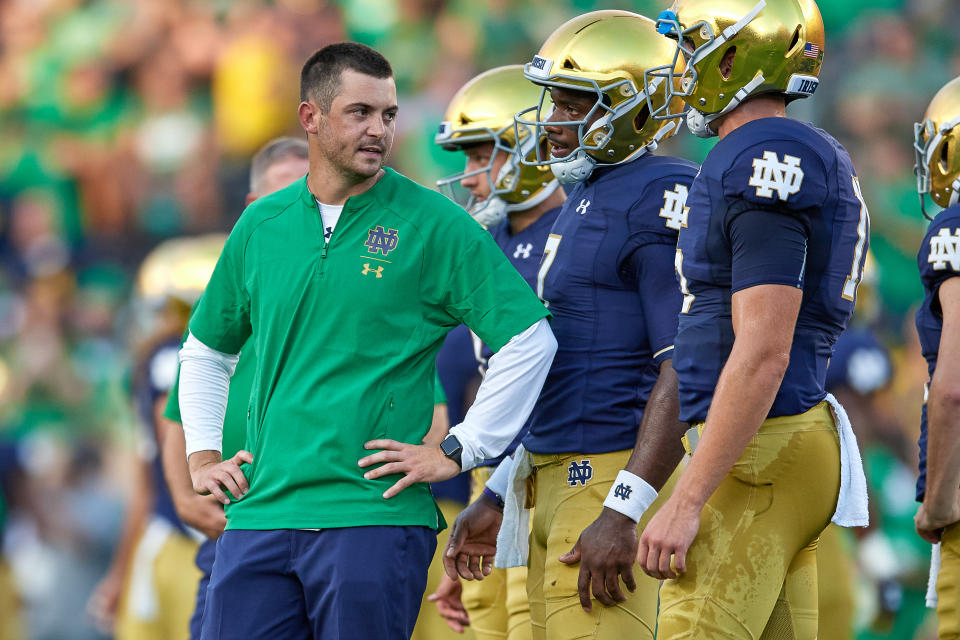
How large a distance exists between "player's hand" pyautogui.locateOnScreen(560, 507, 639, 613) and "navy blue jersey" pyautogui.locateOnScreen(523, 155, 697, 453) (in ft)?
0.97

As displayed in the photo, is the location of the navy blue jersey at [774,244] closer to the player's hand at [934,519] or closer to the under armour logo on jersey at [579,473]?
the under armour logo on jersey at [579,473]

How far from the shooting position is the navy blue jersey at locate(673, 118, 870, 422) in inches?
107

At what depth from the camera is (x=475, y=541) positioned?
12.5 ft

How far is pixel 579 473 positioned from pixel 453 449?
0.46 m

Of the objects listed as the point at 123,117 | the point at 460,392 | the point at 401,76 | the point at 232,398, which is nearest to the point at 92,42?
the point at 123,117

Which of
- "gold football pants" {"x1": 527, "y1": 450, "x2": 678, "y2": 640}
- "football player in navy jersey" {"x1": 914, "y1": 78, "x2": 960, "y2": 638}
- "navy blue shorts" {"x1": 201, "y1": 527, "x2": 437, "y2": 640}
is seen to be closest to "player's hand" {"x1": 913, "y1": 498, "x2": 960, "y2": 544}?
"football player in navy jersey" {"x1": 914, "y1": 78, "x2": 960, "y2": 638}

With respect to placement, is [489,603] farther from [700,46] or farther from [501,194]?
[700,46]

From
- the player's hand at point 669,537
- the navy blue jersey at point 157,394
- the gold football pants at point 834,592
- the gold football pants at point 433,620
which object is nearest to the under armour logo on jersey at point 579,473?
the player's hand at point 669,537

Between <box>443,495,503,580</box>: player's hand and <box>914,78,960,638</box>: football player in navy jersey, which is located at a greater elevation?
<box>914,78,960,638</box>: football player in navy jersey

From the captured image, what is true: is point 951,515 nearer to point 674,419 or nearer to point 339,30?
point 674,419

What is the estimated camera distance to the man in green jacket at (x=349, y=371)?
9.98 ft

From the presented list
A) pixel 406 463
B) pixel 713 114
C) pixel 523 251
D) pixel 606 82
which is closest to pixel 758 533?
pixel 406 463

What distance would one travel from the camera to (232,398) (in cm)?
419

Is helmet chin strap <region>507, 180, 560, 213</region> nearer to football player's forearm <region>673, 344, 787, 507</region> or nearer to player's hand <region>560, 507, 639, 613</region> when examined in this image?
player's hand <region>560, 507, 639, 613</region>
